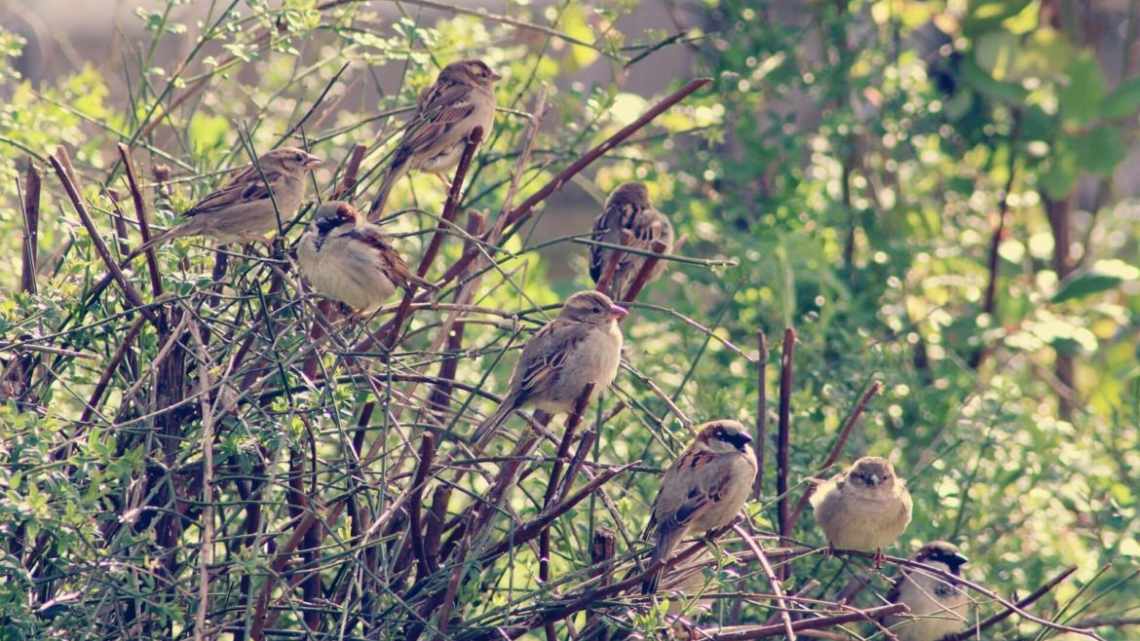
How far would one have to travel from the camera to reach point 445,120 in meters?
4.13

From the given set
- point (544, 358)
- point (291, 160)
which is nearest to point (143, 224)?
point (291, 160)

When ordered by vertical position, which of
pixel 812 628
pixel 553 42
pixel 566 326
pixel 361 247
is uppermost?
pixel 553 42

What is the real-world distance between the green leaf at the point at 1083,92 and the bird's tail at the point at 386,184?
11.0 ft

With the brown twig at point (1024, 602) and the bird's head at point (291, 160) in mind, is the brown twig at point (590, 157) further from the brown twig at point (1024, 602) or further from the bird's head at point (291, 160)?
the brown twig at point (1024, 602)

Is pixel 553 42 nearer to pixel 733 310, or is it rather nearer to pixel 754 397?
pixel 733 310

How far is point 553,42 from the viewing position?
568cm

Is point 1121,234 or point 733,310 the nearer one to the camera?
point 733,310

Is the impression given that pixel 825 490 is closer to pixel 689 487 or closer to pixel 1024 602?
pixel 689 487

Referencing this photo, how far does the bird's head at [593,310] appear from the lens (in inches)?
143

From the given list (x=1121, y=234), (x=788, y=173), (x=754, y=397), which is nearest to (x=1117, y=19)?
(x=1121, y=234)

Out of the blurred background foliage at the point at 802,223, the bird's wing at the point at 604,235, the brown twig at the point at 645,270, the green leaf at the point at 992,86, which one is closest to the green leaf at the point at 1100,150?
the blurred background foliage at the point at 802,223

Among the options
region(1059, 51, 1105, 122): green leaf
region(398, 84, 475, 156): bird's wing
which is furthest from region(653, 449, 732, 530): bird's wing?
region(1059, 51, 1105, 122): green leaf

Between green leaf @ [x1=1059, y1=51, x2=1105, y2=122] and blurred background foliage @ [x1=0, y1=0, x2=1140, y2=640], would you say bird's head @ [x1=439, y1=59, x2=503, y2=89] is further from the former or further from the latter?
green leaf @ [x1=1059, y1=51, x2=1105, y2=122]

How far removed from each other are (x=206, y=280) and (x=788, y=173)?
3561 mm
